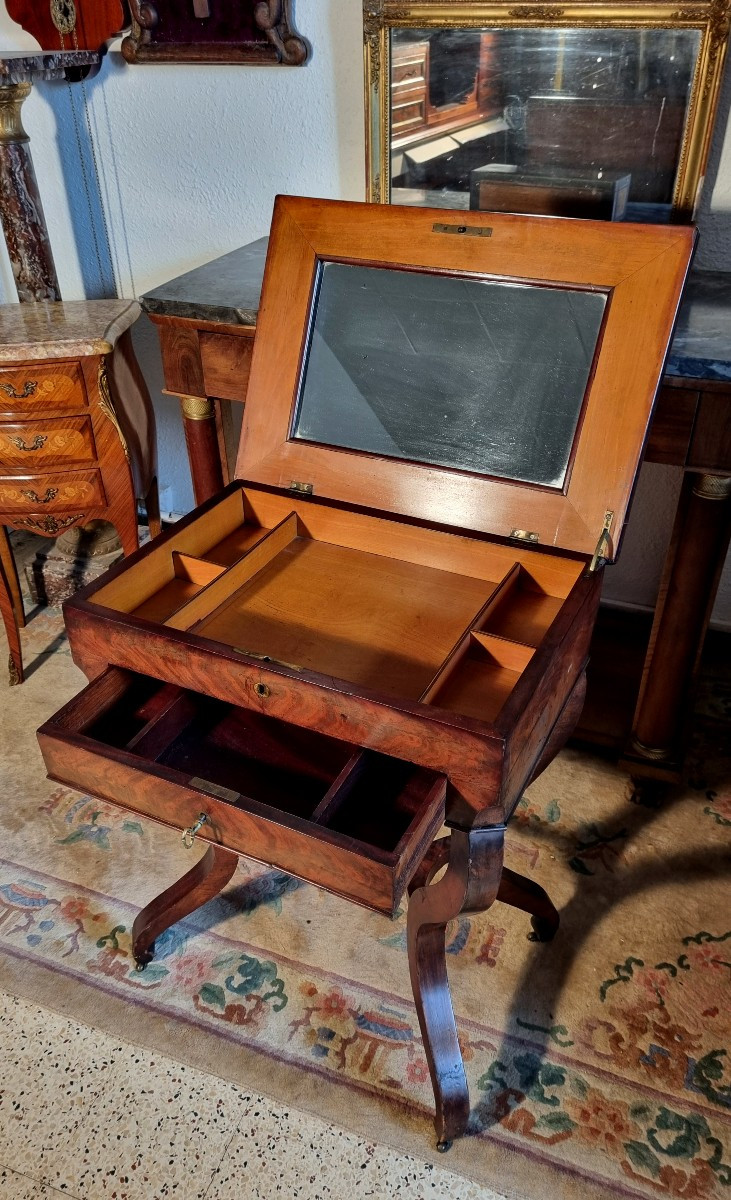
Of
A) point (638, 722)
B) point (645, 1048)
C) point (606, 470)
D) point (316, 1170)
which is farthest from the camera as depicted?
point (638, 722)

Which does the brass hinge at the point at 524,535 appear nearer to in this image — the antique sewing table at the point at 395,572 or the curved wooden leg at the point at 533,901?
the antique sewing table at the point at 395,572

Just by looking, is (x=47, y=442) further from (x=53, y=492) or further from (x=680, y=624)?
(x=680, y=624)

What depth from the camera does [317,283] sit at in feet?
4.48

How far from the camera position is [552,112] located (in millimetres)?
1791

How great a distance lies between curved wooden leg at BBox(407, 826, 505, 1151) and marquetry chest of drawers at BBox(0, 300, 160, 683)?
4.16 feet

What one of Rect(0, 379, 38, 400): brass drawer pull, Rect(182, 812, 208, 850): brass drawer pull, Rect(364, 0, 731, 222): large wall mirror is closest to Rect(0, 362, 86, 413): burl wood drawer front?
Rect(0, 379, 38, 400): brass drawer pull

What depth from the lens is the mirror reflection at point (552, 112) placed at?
1.72m

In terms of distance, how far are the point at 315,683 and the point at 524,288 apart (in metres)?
0.63

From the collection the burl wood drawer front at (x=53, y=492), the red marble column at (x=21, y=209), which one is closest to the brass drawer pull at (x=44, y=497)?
the burl wood drawer front at (x=53, y=492)

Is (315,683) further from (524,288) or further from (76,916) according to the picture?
(76,916)

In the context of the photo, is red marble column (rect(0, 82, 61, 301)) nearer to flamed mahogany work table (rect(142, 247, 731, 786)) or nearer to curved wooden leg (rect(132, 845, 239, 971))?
flamed mahogany work table (rect(142, 247, 731, 786))

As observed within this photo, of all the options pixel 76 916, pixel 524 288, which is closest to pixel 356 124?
pixel 524 288

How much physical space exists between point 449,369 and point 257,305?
56 cm

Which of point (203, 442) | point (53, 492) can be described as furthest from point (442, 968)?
point (53, 492)
